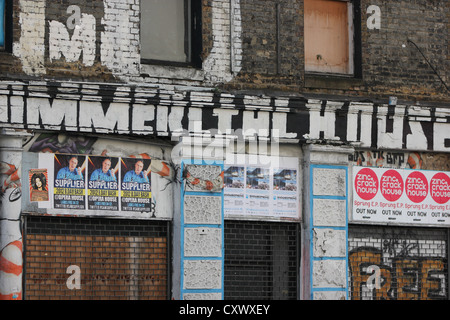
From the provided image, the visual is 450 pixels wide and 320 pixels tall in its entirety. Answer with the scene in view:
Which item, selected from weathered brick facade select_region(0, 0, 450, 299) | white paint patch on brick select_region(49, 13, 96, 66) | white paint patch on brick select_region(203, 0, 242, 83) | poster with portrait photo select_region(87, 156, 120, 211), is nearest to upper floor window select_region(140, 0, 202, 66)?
weathered brick facade select_region(0, 0, 450, 299)

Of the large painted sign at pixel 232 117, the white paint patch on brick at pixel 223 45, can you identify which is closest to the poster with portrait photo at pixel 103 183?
the large painted sign at pixel 232 117

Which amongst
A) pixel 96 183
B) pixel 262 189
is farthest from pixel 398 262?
pixel 96 183

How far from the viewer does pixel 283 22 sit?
14.3m

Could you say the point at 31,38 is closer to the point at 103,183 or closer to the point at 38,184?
the point at 38,184

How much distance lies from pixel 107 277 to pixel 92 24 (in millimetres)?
3553

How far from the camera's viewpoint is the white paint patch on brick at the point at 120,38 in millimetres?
13242

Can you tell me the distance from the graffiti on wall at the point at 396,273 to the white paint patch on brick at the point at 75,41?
16.6 ft

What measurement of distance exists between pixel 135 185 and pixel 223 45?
251 centimetres

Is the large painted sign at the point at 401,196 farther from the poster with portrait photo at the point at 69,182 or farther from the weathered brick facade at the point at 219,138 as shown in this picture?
the poster with portrait photo at the point at 69,182

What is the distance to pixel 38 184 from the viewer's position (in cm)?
1262

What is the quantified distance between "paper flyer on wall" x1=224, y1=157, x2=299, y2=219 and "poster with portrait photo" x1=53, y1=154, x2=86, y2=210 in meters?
2.17

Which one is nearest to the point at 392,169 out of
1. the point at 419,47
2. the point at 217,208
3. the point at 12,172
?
the point at 419,47

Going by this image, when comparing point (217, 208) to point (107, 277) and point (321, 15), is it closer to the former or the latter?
point (107, 277)

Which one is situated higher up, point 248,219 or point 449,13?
point 449,13
